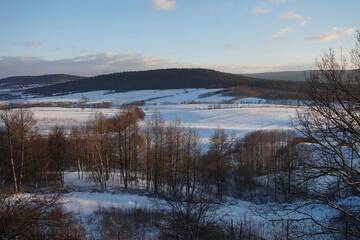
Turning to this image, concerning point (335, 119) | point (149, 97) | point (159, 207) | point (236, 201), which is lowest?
point (236, 201)

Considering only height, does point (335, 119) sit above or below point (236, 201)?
above

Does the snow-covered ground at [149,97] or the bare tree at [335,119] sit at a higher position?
the bare tree at [335,119]

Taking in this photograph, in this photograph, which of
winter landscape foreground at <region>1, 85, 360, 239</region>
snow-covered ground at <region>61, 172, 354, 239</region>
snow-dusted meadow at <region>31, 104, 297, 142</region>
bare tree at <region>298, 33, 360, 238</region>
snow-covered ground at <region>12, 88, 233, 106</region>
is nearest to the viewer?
bare tree at <region>298, 33, 360, 238</region>

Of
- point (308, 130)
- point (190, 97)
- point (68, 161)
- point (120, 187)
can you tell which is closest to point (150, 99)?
point (190, 97)

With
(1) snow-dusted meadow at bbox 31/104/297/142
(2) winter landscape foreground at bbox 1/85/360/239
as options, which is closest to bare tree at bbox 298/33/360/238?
(2) winter landscape foreground at bbox 1/85/360/239

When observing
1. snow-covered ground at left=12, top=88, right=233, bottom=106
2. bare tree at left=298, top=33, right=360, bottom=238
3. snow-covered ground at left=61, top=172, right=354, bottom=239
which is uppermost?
bare tree at left=298, top=33, right=360, bottom=238

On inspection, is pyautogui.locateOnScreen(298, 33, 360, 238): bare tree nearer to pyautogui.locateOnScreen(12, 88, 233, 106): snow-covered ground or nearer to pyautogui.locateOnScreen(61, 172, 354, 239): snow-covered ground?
pyautogui.locateOnScreen(61, 172, 354, 239): snow-covered ground

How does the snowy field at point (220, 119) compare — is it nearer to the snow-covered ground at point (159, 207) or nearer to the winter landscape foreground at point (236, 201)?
the winter landscape foreground at point (236, 201)

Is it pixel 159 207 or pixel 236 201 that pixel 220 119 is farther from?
pixel 159 207

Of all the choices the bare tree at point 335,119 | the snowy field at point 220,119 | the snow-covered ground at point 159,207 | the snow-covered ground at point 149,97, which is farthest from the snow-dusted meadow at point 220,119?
the bare tree at point 335,119

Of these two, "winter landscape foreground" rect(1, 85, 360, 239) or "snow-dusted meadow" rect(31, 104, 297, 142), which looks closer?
"winter landscape foreground" rect(1, 85, 360, 239)

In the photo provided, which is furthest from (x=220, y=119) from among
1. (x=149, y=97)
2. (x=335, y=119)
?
(x=335, y=119)

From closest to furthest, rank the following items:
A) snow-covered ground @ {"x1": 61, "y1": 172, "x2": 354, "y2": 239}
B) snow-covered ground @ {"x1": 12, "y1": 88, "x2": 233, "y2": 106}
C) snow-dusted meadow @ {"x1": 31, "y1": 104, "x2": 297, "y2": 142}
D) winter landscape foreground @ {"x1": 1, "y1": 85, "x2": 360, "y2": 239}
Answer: winter landscape foreground @ {"x1": 1, "y1": 85, "x2": 360, "y2": 239} → snow-covered ground @ {"x1": 61, "y1": 172, "x2": 354, "y2": 239} → snow-dusted meadow @ {"x1": 31, "y1": 104, "x2": 297, "y2": 142} → snow-covered ground @ {"x1": 12, "y1": 88, "x2": 233, "y2": 106}

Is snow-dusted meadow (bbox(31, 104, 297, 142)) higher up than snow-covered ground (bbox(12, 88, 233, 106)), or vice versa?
snow-covered ground (bbox(12, 88, 233, 106))
